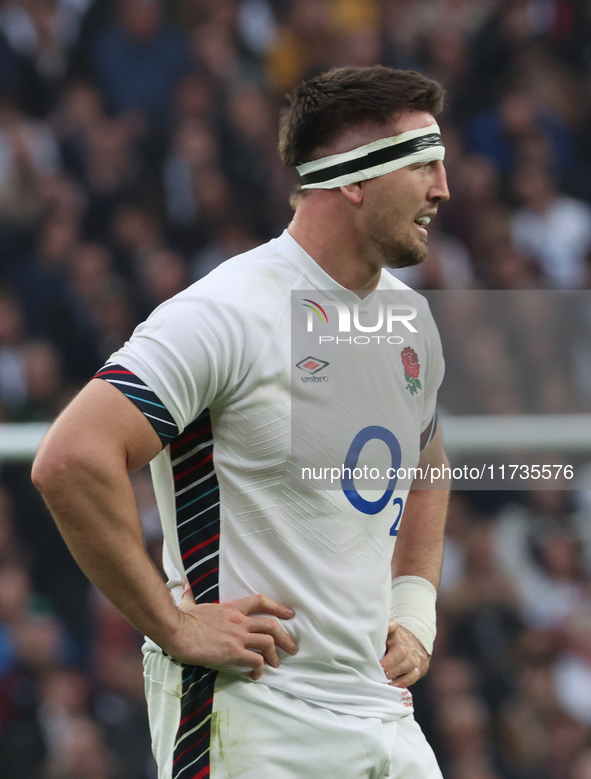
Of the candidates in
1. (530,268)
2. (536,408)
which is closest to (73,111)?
(530,268)

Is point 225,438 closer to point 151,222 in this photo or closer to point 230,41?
point 151,222

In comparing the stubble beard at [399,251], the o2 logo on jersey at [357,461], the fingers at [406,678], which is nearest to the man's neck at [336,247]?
the stubble beard at [399,251]

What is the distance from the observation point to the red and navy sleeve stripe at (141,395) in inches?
68.2

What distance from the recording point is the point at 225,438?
6.13ft

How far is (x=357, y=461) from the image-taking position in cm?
195

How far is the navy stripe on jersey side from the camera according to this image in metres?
1.87

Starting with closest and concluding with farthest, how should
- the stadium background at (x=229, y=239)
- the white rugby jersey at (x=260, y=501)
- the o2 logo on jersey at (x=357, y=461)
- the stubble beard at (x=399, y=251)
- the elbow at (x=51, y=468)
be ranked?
the elbow at (x=51, y=468), the white rugby jersey at (x=260, y=501), the o2 logo on jersey at (x=357, y=461), the stubble beard at (x=399, y=251), the stadium background at (x=229, y=239)

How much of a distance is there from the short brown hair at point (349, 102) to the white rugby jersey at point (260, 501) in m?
0.35

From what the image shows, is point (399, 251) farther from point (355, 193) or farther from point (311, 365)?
point (311, 365)

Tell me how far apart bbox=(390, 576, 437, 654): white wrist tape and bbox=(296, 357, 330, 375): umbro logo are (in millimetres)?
622

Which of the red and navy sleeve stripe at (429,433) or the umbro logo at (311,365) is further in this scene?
the red and navy sleeve stripe at (429,433)

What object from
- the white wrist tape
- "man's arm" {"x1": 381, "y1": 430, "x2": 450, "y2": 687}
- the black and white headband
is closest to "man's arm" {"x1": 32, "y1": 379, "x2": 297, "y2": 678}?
the white wrist tape

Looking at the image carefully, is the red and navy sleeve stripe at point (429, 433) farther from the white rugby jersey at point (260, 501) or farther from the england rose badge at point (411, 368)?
the white rugby jersey at point (260, 501)

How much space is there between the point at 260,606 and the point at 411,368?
0.58 meters
